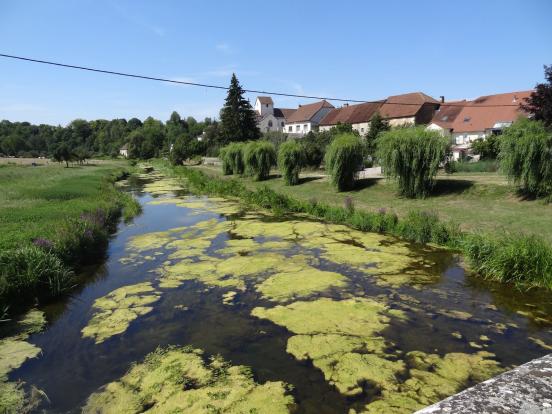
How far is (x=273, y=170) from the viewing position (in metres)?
33.4

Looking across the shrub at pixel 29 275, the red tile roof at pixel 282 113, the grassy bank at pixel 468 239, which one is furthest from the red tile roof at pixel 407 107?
the shrub at pixel 29 275

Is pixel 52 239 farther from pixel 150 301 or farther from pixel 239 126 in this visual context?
pixel 239 126

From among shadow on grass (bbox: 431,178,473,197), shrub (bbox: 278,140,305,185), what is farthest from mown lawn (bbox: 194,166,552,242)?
shrub (bbox: 278,140,305,185)

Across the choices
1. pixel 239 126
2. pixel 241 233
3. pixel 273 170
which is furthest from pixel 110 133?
pixel 241 233

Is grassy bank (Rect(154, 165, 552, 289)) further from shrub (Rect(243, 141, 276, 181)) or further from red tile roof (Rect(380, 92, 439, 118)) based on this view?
red tile roof (Rect(380, 92, 439, 118))

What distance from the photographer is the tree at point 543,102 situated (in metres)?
19.0

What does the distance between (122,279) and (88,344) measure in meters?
3.08

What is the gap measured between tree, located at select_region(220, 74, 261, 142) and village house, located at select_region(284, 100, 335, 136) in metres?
18.2

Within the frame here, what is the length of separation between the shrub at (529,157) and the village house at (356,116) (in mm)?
35884

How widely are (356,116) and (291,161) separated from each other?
114ft

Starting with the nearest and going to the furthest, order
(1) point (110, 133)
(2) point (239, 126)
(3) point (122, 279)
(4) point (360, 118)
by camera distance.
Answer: (3) point (122, 279) → (2) point (239, 126) → (4) point (360, 118) → (1) point (110, 133)

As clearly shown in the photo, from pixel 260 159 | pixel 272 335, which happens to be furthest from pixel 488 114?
pixel 272 335

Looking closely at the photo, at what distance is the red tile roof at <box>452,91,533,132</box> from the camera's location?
1539 inches

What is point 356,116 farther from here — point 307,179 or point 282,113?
point 307,179
